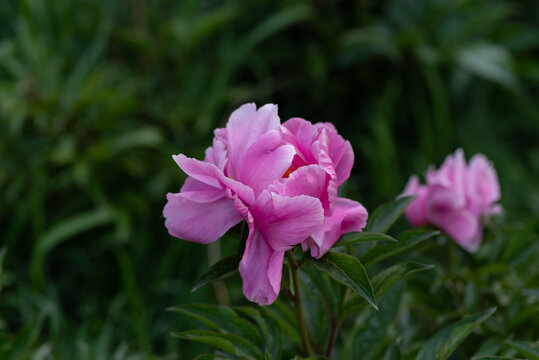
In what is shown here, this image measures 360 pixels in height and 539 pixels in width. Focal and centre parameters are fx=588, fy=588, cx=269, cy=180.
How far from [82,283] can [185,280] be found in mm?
301

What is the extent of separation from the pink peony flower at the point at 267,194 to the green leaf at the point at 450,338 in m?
0.15

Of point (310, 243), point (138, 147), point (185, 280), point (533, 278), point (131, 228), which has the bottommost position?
point (185, 280)

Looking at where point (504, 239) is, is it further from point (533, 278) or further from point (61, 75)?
point (61, 75)

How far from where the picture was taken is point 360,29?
1.99m

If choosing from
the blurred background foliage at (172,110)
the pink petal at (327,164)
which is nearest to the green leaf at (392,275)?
the pink petal at (327,164)

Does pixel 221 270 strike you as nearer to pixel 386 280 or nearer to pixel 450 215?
pixel 386 280

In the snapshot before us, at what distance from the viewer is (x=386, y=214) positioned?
0.62 meters

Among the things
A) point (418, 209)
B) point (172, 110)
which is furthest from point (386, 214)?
point (172, 110)

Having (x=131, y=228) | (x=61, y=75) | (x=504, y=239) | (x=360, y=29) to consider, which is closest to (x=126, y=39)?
(x=61, y=75)

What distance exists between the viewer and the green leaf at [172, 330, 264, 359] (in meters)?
0.55

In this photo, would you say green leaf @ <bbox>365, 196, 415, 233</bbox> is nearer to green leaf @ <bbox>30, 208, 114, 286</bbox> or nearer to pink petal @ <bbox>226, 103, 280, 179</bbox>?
pink petal @ <bbox>226, 103, 280, 179</bbox>

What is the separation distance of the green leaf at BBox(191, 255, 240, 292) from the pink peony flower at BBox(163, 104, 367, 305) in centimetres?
2

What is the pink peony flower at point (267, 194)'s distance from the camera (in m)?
0.50

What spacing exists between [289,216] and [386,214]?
16 centimetres
